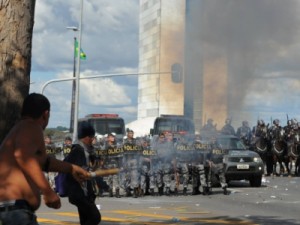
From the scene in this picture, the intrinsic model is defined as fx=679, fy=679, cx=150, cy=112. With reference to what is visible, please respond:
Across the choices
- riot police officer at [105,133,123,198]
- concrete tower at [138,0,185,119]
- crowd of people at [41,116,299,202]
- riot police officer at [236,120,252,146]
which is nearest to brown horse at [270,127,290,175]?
riot police officer at [236,120,252,146]

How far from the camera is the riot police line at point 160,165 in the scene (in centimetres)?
1888

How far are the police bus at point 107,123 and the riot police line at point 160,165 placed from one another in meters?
11.1

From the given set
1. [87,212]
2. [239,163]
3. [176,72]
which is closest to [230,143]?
[239,163]

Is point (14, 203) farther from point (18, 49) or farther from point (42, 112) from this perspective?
point (18, 49)

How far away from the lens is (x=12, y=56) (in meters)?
6.87

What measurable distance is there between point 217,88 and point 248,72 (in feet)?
7.40

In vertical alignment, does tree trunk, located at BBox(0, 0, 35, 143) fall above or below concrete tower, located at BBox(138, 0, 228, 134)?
below

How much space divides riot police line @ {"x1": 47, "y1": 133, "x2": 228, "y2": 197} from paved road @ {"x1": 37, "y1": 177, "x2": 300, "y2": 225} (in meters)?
0.49

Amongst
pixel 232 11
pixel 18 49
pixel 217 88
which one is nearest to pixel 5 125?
pixel 18 49

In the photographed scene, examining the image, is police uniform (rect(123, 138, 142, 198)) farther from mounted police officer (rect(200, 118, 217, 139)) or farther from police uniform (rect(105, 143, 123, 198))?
mounted police officer (rect(200, 118, 217, 139))

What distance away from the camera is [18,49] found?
6.88 meters

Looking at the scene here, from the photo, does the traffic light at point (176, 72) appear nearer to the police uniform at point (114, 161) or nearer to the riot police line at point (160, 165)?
the riot police line at point (160, 165)

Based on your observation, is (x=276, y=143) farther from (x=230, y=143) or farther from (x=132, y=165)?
(x=132, y=165)

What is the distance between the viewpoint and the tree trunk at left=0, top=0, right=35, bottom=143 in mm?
6828
